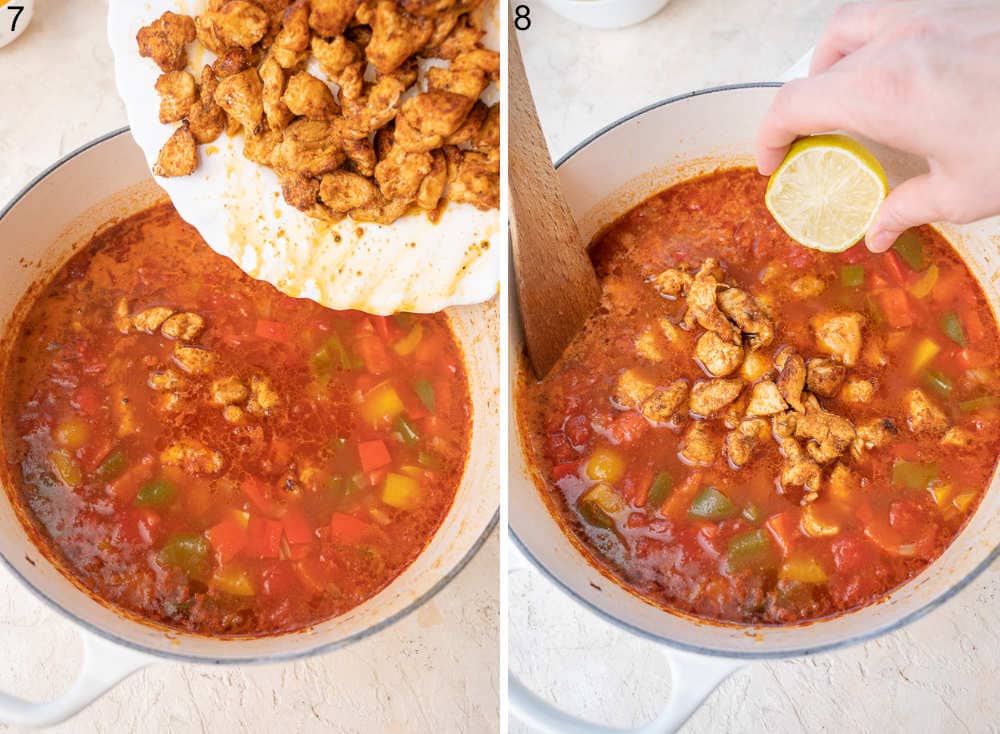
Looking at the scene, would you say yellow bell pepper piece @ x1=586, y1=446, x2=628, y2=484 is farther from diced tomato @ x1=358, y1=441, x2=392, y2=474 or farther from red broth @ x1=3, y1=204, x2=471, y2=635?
diced tomato @ x1=358, y1=441, x2=392, y2=474

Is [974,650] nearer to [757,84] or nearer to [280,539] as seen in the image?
[757,84]

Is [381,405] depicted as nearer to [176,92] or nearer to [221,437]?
[221,437]

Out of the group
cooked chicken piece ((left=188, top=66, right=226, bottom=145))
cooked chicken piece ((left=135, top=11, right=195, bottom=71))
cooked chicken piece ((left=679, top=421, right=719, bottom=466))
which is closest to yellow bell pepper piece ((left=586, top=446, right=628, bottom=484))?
cooked chicken piece ((left=679, top=421, right=719, bottom=466))

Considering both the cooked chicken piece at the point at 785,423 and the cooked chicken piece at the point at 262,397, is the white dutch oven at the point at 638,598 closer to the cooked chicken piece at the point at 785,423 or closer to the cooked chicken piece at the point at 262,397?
the cooked chicken piece at the point at 785,423

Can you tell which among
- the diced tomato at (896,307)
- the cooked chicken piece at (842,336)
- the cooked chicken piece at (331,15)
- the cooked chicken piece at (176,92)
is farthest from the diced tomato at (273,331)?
the diced tomato at (896,307)

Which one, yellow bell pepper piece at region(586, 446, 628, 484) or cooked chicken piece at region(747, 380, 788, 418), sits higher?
cooked chicken piece at region(747, 380, 788, 418)

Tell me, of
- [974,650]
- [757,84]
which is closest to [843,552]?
[974,650]
